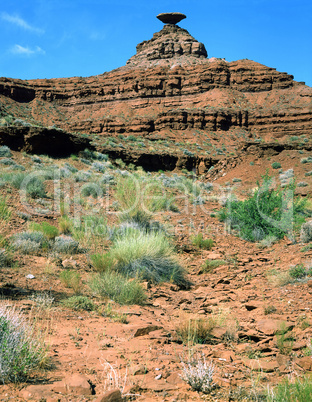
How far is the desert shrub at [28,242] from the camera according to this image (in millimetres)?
6848

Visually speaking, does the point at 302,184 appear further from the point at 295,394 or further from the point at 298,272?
the point at 295,394

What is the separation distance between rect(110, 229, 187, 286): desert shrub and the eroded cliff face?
42601mm

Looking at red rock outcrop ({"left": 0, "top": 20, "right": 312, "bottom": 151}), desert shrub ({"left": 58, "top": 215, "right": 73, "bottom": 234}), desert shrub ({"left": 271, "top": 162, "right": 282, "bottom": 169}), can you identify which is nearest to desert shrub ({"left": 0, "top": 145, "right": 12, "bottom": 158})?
desert shrub ({"left": 58, "top": 215, "right": 73, "bottom": 234})

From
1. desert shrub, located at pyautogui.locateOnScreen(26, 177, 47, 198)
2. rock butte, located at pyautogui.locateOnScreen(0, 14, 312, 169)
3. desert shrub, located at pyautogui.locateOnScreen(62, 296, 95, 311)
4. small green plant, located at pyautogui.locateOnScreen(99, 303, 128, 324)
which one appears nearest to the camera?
small green plant, located at pyautogui.locateOnScreen(99, 303, 128, 324)

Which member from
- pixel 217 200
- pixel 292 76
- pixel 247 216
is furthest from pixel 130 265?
pixel 292 76

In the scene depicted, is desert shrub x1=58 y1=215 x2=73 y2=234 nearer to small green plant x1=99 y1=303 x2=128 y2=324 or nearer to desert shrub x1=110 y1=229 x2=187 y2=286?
desert shrub x1=110 y1=229 x2=187 y2=286

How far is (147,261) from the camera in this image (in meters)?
6.91

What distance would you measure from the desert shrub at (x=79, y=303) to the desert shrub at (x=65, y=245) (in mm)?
2738

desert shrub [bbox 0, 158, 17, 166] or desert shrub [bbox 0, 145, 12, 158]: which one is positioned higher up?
desert shrub [bbox 0, 145, 12, 158]

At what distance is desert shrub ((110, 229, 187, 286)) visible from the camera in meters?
6.70

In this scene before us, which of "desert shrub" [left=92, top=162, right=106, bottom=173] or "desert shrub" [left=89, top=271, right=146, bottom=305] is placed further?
"desert shrub" [left=92, top=162, right=106, bottom=173]

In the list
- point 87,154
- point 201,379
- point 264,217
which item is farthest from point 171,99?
point 201,379

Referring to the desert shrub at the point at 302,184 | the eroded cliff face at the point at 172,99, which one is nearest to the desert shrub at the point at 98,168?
the desert shrub at the point at 302,184

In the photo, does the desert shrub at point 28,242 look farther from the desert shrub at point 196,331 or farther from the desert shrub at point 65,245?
the desert shrub at point 196,331
